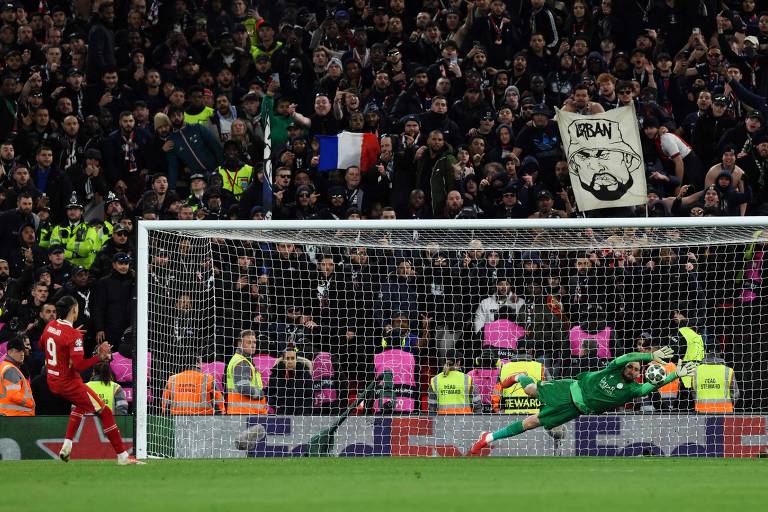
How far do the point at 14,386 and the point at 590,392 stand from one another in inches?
285

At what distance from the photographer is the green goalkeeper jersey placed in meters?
15.5

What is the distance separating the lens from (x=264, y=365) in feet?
55.2

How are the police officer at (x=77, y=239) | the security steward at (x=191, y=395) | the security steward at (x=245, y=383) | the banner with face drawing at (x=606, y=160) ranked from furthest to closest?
1. the police officer at (x=77, y=239)
2. the banner with face drawing at (x=606, y=160)
3. the security steward at (x=245, y=383)
4. the security steward at (x=191, y=395)

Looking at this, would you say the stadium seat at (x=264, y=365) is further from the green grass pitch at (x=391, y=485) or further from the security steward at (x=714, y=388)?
the security steward at (x=714, y=388)

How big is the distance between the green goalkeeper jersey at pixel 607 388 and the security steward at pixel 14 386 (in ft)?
22.7

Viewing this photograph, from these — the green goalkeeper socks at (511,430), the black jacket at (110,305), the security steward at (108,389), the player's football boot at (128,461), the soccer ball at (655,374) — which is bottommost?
the player's football boot at (128,461)

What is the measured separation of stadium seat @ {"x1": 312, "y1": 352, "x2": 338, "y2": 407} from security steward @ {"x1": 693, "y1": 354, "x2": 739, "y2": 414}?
4.65 metres

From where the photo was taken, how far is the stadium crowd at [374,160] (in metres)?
17.4

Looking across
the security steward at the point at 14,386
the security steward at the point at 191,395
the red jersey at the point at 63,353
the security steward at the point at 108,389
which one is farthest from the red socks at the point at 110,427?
the security steward at the point at 14,386

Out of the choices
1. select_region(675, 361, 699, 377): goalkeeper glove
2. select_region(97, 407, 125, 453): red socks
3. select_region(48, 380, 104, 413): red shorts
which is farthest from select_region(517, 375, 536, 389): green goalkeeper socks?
select_region(48, 380, 104, 413): red shorts

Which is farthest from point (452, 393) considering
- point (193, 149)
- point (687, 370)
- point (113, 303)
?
point (193, 149)

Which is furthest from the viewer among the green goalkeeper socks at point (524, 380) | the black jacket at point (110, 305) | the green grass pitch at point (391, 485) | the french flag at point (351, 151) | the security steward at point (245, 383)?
the french flag at point (351, 151)

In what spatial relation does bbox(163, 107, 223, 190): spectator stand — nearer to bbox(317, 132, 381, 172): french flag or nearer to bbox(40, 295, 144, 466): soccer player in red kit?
bbox(317, 132, 381, 172): french flag

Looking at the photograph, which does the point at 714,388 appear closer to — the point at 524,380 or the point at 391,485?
the point at 524,380
